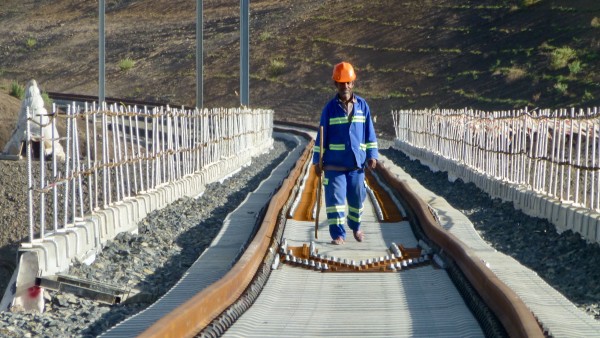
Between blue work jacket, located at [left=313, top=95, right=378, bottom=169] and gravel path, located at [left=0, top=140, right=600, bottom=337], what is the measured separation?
6.62 ft

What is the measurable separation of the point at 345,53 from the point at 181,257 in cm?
7521

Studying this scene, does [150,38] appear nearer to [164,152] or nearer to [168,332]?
[164,152]

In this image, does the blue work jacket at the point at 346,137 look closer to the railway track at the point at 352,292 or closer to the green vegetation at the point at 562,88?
the railway track at the point at 352,292

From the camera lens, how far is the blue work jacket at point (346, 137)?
12.6 meters

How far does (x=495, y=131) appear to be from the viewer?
23.5 metres

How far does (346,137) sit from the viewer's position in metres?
12.6

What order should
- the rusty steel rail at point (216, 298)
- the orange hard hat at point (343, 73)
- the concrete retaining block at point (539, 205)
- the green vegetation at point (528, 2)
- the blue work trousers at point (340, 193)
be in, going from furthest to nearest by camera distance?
1. the green vegetation at point (528, 2)
2. the concrete retaining block at point (539, 205)
3. the blue work trousers at point (340, 193)
4. the orange hard hat at point (343, 73)
5. the rusty steel rail at point (216, 298)

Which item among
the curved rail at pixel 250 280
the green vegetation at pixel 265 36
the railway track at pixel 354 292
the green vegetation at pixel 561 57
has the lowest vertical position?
the railway track at pixel 354 292

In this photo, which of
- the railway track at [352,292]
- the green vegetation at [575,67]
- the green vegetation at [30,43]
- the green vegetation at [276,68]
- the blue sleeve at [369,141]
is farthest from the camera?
the green vegetation at [30,43]

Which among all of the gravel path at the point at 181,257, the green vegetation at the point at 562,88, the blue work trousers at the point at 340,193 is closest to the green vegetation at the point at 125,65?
the green vegetation at the point at 562,88

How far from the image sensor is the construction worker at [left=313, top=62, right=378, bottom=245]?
12562mm

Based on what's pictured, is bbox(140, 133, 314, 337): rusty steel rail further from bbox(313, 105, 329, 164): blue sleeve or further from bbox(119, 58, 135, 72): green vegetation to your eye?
bbox(119, 58, 135, 72): green vegetation

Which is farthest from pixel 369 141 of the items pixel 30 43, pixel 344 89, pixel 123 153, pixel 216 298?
pixel 30 43

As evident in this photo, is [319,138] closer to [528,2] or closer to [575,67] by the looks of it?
[575,67]
